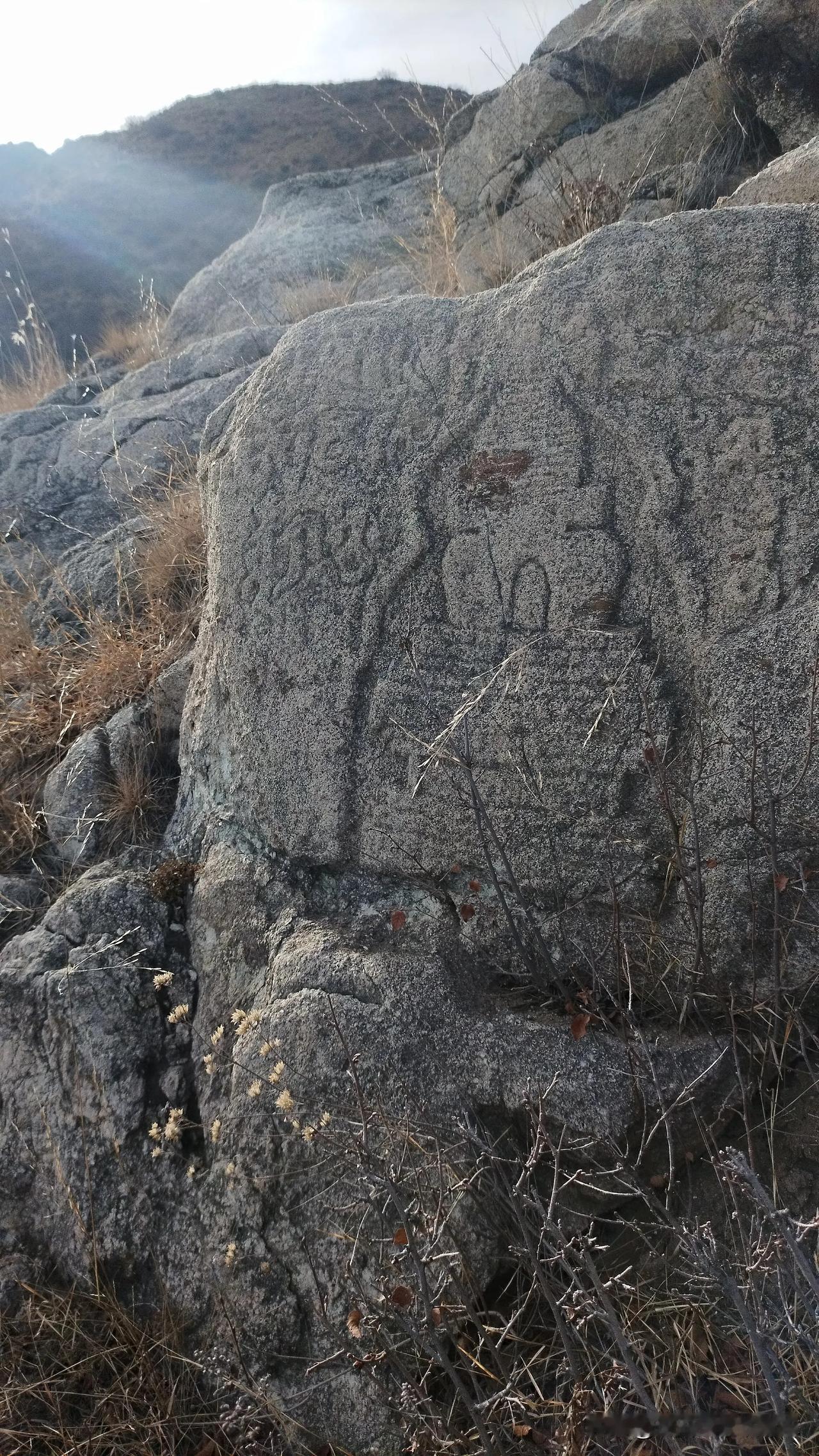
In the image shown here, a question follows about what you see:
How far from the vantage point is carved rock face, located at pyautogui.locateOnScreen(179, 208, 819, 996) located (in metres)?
2.19

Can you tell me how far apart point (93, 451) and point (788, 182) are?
398cm

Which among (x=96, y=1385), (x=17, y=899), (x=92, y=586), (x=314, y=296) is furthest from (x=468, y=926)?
(x=314, y=296)

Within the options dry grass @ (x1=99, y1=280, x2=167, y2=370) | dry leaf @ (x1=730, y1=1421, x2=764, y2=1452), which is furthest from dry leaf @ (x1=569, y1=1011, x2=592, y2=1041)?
dry grass @ (x1=99, y1=280, x2=167, y2=370)

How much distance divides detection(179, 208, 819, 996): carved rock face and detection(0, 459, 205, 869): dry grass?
93cm

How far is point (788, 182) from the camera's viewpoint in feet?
9.99

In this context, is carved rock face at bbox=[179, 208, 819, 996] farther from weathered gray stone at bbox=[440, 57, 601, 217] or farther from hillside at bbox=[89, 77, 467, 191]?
hillside at bbox=[89, 77, 467, 191]

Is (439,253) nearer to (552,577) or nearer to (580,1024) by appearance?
(552,577)

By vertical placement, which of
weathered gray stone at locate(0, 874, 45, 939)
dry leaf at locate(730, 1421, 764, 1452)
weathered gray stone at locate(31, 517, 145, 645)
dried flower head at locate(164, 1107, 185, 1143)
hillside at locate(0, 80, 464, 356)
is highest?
hillside at locate(0, 80, 464, 356)

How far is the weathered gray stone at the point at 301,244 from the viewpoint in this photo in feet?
27.3

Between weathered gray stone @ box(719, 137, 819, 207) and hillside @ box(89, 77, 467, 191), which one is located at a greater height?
hillside @ box(89, 77, 467, 191)

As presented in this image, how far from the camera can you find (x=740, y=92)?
14.8 feet

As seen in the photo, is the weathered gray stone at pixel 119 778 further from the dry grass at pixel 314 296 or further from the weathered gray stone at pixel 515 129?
the dry grass at pixel 314 296

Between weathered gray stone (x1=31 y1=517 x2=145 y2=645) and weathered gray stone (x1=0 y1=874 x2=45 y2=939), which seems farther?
weathered gray stone (x1=31 y1=517 x2=145 y2=645)

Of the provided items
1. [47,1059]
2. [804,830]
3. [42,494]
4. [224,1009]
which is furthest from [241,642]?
[42,494]
